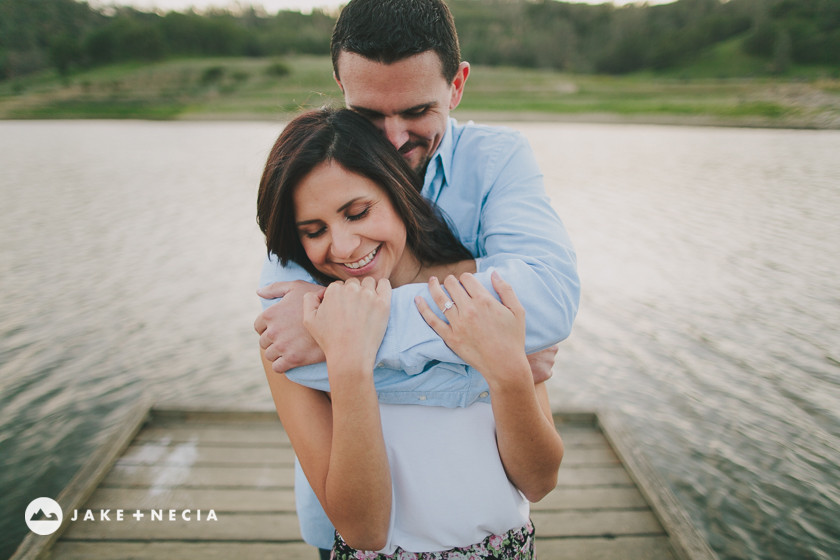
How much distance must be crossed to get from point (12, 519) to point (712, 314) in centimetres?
697

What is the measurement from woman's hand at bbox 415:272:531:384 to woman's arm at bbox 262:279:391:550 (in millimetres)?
166

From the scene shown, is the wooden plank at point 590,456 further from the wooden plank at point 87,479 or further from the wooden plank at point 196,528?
the wooden plank at point 87,479

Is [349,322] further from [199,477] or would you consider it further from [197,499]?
[199,477]

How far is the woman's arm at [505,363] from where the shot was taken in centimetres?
115

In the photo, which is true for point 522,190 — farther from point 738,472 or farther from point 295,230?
point 738,472

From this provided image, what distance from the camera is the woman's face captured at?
1454mm

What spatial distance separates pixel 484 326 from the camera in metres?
1.18

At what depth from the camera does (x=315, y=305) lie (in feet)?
4.32

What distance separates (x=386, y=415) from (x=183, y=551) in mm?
1964

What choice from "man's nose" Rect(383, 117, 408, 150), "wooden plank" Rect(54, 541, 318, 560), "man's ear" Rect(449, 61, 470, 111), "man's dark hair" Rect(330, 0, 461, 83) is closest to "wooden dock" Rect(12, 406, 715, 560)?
"wooden plank" Rect(54, 541, 318, 560)

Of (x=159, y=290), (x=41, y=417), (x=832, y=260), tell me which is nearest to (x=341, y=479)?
(x=41, y=417)

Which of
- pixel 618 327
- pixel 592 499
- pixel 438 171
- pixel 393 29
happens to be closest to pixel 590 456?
pixel 592 499

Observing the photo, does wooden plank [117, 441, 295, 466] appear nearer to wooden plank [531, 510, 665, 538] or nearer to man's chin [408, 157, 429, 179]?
wooden plank [531, 510, 665, 538]

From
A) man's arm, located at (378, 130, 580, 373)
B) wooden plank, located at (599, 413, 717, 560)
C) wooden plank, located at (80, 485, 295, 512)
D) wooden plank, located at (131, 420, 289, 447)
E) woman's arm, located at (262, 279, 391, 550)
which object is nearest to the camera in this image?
woman's arm, located at (262, 279, 391, 550)
